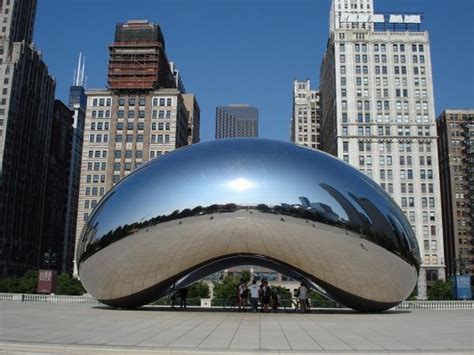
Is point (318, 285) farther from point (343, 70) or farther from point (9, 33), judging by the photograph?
point (9, 33)

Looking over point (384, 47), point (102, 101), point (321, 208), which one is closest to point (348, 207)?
point (321, 208)

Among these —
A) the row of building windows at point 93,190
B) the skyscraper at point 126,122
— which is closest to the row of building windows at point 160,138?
the skyscraper at point 126,122

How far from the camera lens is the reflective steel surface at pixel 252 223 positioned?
566 inches

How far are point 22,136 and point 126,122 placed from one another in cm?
2950

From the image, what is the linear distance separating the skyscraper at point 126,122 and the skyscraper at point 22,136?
19000 millimetres

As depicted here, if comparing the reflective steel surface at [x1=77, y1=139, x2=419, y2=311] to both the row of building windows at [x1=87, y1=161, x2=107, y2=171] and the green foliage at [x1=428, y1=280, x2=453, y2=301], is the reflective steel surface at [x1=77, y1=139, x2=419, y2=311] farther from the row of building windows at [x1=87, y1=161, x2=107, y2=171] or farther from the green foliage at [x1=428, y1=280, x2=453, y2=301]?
the row of building windows at [x1=87, y1=161, x2=107, y2=171]

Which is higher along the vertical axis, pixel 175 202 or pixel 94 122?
pixel 94 122

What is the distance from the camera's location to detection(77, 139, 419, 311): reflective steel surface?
14.4 metres

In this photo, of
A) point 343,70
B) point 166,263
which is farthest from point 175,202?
point 343,70

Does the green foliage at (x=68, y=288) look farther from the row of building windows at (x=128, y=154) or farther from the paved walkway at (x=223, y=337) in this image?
the row of building windows at (x=128, y=154)

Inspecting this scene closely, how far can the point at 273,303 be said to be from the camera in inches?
759

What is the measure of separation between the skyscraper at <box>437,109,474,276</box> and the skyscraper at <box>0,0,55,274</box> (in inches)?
4217

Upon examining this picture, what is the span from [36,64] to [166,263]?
12316cm

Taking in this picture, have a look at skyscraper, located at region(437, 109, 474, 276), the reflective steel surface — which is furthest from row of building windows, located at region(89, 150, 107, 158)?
the reflective steel surface
